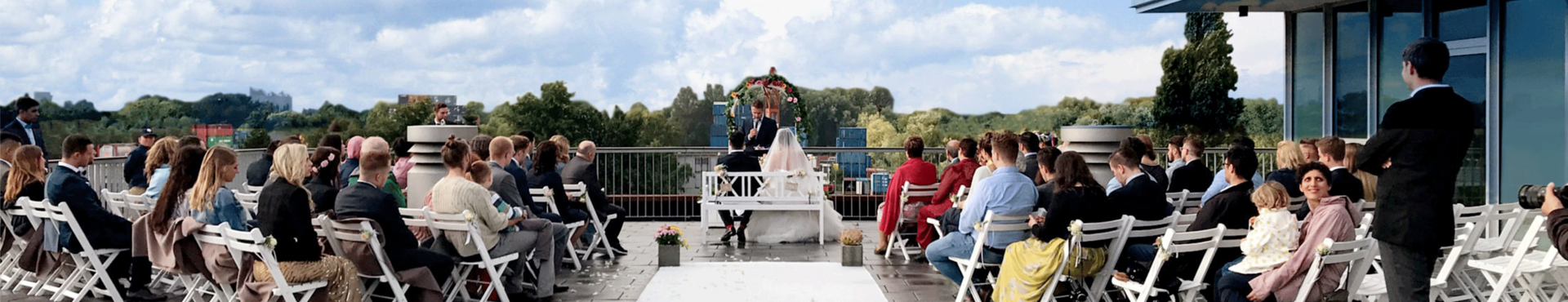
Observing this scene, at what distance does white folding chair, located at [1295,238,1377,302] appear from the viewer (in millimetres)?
5051

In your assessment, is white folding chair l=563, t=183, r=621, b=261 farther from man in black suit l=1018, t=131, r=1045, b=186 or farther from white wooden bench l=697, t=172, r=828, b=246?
man in black suit l=1018, t=131, r=1045, b=186

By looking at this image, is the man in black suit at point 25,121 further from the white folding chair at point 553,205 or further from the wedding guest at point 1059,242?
the wedding guest at point 1059,242

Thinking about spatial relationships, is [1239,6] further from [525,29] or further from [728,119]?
[525,29]

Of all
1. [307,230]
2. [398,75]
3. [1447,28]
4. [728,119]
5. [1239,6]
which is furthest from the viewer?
[398,75]

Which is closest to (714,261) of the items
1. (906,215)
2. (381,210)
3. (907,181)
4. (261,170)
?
(906,215)

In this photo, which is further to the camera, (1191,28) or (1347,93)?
(1191,28)

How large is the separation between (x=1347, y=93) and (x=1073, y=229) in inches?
292

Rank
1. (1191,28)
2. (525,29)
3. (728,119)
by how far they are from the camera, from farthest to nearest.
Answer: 1. (1191,28)
2. (525,29)
3. (728,119)

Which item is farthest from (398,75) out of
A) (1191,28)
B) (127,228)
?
(1191,28)

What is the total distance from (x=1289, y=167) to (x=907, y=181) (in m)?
2.69

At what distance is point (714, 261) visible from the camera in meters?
9.19

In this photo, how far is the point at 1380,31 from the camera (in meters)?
11.0

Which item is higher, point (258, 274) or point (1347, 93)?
point (1347, 93)

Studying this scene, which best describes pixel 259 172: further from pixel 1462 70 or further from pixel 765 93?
pixel 1462 70
